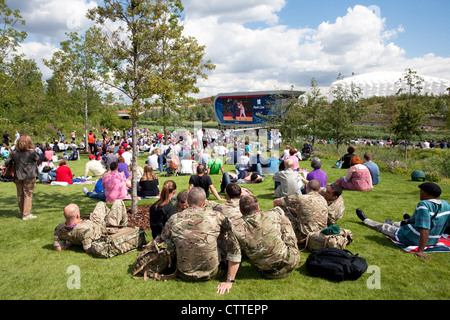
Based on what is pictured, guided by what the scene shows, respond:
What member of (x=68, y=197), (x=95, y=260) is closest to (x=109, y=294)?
(x=95, y=260)

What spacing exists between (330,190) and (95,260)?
15.7ft

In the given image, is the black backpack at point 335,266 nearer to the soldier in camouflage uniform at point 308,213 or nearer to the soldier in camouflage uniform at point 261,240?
the soldier in camouflage uniform at point 261,240

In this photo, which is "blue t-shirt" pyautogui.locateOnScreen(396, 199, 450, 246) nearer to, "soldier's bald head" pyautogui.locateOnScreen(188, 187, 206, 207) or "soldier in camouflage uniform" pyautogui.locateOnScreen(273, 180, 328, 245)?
"soldier in camouflage uniform" pyautogui.locateOnScreen(273, 180, 328, 245)

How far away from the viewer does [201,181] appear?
7.81 meters

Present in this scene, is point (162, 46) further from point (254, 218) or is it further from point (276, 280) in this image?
point (276, 280)

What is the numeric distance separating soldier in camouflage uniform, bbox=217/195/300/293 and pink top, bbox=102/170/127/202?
531 cm

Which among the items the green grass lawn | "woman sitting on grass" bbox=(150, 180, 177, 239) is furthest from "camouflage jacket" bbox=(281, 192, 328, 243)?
"woman sitting on grass" bbox=(150, 180, 177, 239)

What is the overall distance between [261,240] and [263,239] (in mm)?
32

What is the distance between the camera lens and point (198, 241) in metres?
3.89

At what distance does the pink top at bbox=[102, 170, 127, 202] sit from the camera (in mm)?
8172

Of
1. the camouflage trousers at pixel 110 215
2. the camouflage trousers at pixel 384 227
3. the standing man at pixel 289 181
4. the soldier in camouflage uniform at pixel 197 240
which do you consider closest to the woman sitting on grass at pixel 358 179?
the standing man at pixel 289 181

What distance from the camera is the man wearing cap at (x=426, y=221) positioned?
15.6ft

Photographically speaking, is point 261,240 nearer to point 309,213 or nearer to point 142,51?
point 309,213

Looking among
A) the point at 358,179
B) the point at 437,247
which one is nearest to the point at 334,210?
the point at 437,247
